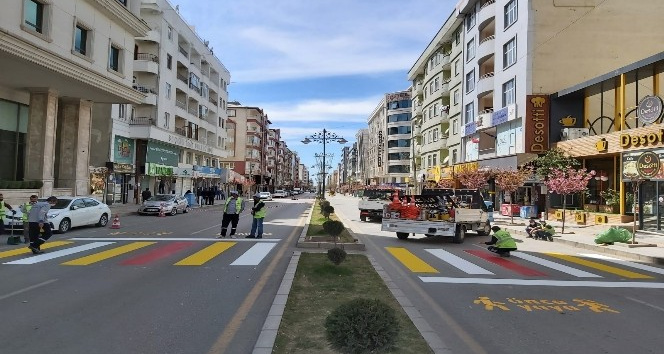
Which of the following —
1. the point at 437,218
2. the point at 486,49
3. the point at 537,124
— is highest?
the point at 486,49

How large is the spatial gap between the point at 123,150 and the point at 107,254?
97.5ft

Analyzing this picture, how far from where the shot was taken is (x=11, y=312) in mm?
6520

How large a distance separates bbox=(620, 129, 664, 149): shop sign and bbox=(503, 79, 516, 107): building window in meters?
12.3

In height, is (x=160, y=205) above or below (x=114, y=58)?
below

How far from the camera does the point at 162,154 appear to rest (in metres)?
46.0

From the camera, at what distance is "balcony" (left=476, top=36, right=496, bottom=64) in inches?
1586

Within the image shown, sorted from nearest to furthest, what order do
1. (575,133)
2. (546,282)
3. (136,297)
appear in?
(136,297)
(546,282)
(575,133)

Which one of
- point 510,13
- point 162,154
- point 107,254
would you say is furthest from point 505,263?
point 162,154

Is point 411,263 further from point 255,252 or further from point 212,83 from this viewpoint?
point 212,83

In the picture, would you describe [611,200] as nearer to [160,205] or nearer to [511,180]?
[511,180]

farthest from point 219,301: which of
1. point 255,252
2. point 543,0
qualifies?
point 543,0

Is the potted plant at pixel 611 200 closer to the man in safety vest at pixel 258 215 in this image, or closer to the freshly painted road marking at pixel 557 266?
the freshly painted road marking at pixel 557 266

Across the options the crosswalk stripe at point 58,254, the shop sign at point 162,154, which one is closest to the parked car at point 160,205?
the shop sign at point 162,154

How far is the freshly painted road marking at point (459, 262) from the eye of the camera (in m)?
11.1
